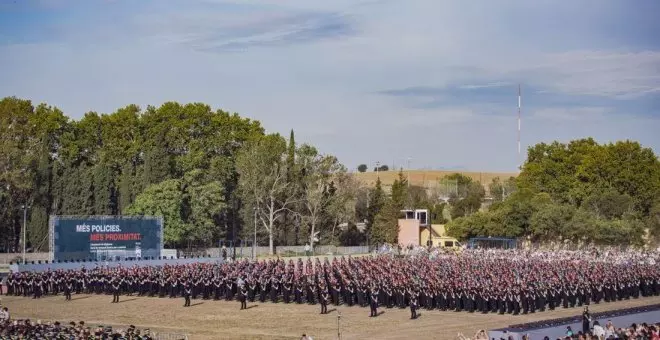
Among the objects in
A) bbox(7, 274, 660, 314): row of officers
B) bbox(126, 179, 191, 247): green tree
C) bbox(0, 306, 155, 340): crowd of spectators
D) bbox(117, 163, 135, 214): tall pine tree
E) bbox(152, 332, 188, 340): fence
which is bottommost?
bbox(152, 332, 188, 340): fence

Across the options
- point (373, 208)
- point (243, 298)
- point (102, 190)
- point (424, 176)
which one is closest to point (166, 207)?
point (102, 190)

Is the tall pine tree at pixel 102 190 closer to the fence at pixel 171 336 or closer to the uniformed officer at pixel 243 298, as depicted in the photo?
the uniformed officer at pixel 243 298

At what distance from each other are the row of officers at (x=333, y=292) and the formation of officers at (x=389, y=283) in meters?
0.04

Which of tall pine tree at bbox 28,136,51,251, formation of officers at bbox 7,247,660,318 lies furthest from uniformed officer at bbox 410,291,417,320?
tall pine tree at bbox 28,136,51,251

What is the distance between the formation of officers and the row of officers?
35 millimetres

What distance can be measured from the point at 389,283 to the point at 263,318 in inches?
192

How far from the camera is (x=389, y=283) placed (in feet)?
121

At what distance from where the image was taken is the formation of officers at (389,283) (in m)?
35.0

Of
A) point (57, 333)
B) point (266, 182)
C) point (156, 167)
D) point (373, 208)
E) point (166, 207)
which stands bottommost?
point (57, 333)

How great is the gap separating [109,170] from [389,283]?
4407 cm

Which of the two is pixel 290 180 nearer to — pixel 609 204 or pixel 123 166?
pixel 123 166

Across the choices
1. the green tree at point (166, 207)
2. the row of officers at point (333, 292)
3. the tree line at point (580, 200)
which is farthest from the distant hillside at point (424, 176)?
the row of officers at point (333, 292)

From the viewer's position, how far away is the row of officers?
1361 inches

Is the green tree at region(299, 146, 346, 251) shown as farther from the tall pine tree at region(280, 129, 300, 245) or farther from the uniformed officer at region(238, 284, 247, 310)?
the uniformed officer at region(238, 284, 247, 310)
